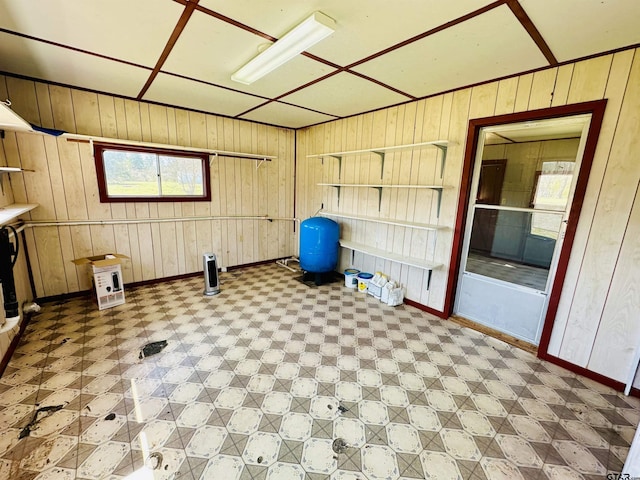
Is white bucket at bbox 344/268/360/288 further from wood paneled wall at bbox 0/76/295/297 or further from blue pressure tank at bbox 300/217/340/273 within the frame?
wood paneled wall at bbox 0/76/295/297

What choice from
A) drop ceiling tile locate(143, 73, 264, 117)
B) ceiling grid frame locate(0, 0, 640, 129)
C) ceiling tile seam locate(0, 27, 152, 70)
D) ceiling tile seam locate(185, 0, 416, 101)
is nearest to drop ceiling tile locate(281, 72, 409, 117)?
ceiling grid frame locate(0, 0, 640, 129)

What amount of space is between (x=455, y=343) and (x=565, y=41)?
2.55 meters

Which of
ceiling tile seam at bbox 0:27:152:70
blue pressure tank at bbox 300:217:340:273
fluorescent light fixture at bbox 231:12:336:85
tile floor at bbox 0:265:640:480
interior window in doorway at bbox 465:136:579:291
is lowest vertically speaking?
tile floor at bbox 0:265:640:480

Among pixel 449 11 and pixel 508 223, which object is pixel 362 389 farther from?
pixel 449 11

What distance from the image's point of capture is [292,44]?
1.87m

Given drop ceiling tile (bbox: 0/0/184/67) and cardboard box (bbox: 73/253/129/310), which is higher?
drop ceiling tile (bbox: 0/0/184/67)

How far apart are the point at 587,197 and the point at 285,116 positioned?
3686 mm

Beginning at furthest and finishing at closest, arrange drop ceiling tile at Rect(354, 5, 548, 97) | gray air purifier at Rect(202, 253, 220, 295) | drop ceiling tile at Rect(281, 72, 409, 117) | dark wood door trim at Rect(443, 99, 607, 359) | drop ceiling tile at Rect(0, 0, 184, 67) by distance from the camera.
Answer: gray air purifier at Rect(202, 253, 220, 295) < drop ceiling tile at Rect(281, 72, 409, 117) < dark wood door trim at Rect(443, 99, 607, 359) < drop ceiling tile at Rect(354, 5, 548, 97) < drop ceiling tile at Rect(0, 0, 184, 67)

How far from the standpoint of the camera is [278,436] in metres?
1.62

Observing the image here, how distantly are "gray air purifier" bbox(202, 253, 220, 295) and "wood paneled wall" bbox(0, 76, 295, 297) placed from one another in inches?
33.3

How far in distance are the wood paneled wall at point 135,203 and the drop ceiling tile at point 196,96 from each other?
1.07 ft

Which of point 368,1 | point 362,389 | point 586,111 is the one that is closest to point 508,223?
point 586,111

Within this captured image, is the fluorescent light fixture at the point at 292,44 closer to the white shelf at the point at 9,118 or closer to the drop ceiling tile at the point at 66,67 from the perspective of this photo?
the drop ceiling tile at the point at 66,67

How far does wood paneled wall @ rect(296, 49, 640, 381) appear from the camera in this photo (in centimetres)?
199
